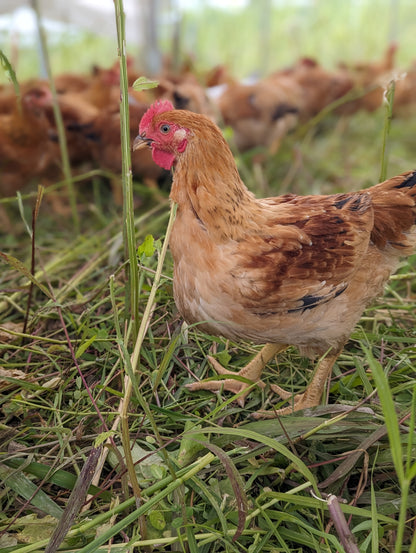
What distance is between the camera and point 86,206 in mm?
3430

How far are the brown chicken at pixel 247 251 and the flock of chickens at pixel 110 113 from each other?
1.24m

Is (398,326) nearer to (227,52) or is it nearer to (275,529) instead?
(275,529)

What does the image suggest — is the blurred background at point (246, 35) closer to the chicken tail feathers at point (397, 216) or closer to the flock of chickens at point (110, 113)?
the flock of chickens at point (110, 113)

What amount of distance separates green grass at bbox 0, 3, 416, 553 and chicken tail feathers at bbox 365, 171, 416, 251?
37cm

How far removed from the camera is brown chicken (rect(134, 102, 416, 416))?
139cm

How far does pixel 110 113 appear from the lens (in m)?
3.67

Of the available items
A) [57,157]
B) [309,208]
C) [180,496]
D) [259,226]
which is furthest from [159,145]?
[57,157]

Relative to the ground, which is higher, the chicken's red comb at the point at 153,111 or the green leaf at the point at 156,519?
the chicken's red comb at the point at 153,111

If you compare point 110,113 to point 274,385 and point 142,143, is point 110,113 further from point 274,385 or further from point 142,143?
point 274,385

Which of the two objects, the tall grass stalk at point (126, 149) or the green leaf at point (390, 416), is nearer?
the green leaf at point (390, 416)

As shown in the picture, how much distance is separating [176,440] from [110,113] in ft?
9.62

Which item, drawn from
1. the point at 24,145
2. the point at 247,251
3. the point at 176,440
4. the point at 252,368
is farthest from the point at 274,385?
the point at 24,145

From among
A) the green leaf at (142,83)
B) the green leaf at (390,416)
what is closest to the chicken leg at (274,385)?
the green leaf at (390,416)

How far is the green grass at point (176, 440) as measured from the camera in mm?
1184
